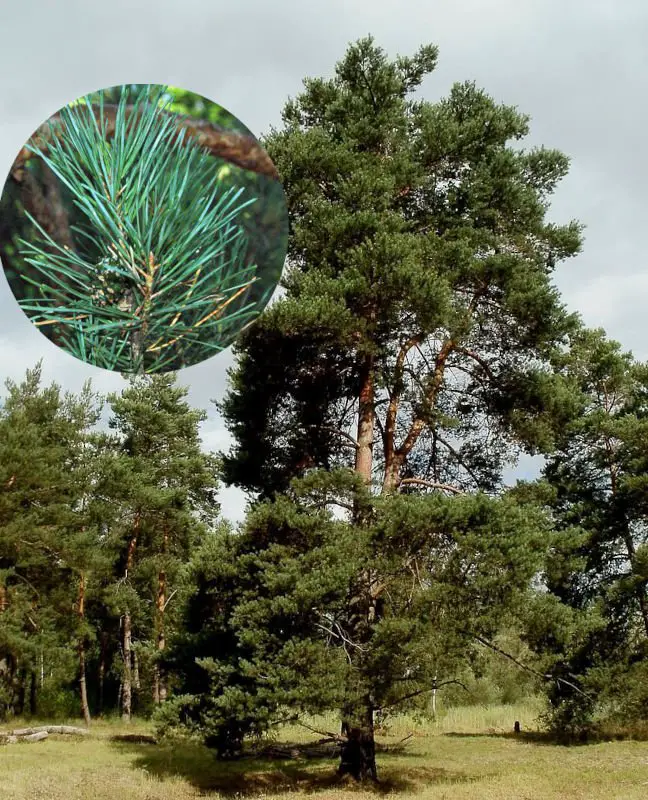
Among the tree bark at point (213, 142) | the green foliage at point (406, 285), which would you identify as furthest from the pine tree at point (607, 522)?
the tree bark at point (213, 142)

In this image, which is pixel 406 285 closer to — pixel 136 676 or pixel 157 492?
pixel 157 492

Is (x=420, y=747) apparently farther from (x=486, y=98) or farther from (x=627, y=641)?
(x=486, y=98)

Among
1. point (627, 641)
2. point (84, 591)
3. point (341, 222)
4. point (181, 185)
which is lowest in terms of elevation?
point (627, 641)

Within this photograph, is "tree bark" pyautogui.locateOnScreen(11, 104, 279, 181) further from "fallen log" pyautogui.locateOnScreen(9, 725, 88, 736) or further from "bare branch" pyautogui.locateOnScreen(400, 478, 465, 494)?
"fallen log" pyautogui.locateOnScreen(9, 725, 88, 736)

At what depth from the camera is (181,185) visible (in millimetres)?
3445

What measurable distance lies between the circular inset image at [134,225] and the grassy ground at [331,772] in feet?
31.2

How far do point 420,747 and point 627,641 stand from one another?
636 centimetres

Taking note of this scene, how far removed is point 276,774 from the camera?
565 inches

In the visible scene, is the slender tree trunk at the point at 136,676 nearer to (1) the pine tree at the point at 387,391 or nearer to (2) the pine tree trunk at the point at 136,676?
Answer: (2) the pine tree trunk at the point at 136,676

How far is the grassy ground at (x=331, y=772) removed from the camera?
1167cm

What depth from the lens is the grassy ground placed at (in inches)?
A: 460

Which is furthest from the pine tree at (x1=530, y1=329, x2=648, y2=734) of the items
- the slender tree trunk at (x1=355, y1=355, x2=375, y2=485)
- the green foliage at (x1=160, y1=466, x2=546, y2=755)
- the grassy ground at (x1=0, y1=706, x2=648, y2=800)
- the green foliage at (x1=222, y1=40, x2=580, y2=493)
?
the green foliage at (x1=160, y1=466, x2=546, y2=755)

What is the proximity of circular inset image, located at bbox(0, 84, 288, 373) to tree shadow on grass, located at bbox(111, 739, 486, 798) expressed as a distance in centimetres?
1025

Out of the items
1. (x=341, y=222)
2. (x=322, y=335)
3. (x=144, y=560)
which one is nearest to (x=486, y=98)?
(x=341, y=222)
